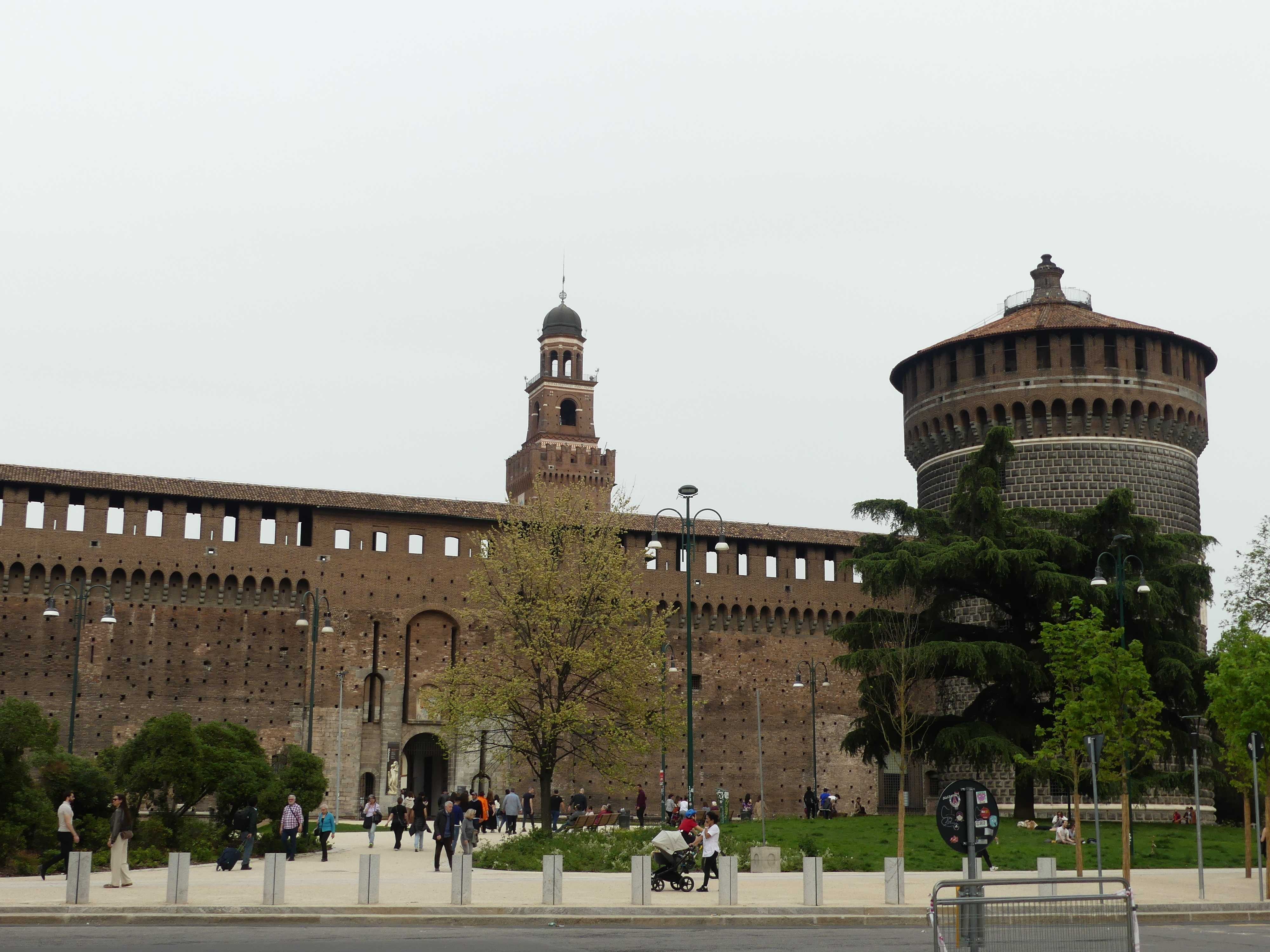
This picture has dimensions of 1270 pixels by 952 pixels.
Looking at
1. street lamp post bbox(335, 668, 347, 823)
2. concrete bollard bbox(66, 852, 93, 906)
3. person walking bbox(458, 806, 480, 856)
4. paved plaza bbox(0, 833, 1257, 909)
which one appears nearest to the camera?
concrete bollard bbox(66, 852, 93, 906)

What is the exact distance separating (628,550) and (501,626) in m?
12.7

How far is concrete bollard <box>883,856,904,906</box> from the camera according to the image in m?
17.6

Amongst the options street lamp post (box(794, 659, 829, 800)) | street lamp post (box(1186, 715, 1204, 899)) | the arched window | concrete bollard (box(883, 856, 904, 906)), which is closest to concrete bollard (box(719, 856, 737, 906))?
concrete bollard (box(883, 856, 904, 906))

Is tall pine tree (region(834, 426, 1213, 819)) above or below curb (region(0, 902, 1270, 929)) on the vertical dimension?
above

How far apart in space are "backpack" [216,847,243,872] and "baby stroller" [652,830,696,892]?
7323 mm

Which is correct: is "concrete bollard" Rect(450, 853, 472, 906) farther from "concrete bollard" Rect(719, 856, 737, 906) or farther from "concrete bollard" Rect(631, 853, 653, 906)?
"concrete bollard" Rect(719, 856, 737, 906)

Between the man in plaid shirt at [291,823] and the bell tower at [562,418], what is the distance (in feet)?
168

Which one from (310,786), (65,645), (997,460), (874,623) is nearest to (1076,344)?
(997,460)

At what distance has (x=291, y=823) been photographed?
23.8m

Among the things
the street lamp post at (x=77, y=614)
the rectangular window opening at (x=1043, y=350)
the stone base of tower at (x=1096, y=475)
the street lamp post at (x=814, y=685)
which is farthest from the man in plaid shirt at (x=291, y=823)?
the rectangular window opening at (x=1043, y=350)

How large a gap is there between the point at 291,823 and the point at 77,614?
59.4 feet

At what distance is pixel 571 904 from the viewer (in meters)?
17.1

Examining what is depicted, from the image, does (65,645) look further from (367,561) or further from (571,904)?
(571,904)

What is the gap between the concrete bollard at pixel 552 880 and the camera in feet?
55.5
